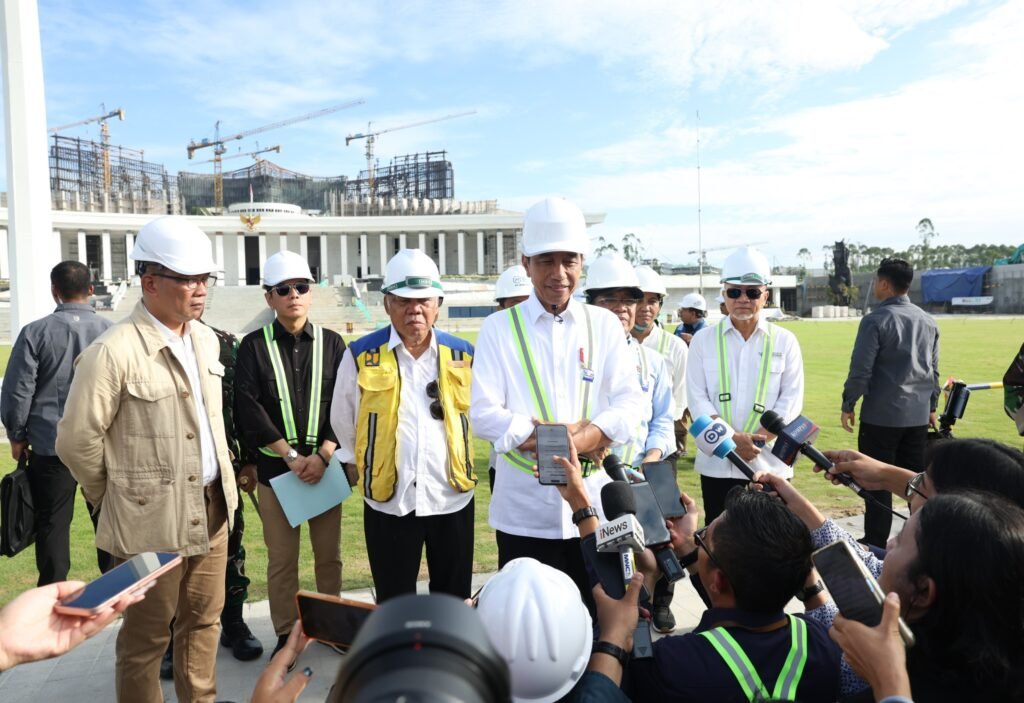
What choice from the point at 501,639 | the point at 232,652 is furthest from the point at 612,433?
the point at 232,652

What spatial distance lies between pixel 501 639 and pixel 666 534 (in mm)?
659

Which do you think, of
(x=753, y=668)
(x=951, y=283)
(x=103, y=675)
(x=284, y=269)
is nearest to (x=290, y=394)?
(x=284, y=269)

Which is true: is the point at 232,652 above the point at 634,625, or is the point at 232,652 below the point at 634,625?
below

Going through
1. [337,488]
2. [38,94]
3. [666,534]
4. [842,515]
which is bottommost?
[842,515]

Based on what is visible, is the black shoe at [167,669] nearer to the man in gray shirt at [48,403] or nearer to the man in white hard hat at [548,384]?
the man in gray shirt at [48,403]

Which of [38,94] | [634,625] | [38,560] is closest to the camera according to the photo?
[634,625]

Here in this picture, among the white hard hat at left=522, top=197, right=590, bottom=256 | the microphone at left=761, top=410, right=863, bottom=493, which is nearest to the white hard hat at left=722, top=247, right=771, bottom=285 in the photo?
the microphone at left=761, top=410, right=863, bottom=493

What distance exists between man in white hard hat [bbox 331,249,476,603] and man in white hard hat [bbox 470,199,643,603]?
2.08ft

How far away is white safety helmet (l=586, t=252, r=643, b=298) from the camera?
4.60m

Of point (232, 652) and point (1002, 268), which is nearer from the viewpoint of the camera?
point (232, 652)

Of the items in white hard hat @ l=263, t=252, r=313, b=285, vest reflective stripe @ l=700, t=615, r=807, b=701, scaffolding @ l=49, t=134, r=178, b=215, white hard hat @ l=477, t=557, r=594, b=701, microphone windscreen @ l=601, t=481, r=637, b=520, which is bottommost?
vest reflective stripe @ l=700, t=615, r=807, b=701

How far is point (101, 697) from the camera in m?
3.55

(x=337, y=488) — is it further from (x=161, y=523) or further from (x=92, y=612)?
(x=92, y=612)

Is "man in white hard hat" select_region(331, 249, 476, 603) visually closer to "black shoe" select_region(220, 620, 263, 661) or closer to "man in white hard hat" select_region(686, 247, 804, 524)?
"black shoe" select_region(220, 620, 263, 661)
